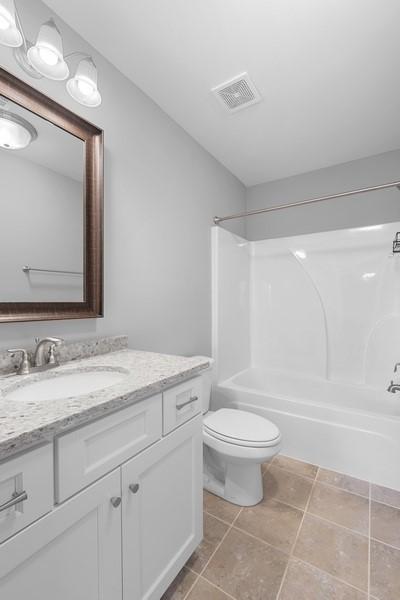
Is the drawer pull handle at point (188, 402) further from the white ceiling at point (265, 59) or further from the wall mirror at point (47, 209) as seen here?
the white ceiling at point (265, 59)

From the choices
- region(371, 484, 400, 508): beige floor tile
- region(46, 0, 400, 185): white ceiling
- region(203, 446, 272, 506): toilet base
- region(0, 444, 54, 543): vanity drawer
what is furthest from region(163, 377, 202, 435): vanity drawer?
region(46, 0, 400, 185): white ceiling

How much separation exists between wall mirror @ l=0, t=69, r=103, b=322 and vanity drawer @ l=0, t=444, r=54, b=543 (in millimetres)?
606

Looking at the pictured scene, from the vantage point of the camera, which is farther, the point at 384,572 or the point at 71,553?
the point at 384,572

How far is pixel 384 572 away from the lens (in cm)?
117

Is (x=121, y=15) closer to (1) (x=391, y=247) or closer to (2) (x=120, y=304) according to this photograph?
(2) (x=120, y=304)

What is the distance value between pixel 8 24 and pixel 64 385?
126 centimetres

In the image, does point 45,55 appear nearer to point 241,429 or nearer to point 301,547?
point 241,429

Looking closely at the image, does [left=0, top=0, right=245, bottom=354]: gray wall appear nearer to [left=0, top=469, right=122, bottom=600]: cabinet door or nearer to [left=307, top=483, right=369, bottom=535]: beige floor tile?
[left=0, top=469, right=122, bottom=600]: cabinet door

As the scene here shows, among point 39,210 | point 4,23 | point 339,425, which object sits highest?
point 4,23

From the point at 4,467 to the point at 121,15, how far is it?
5.71 ft

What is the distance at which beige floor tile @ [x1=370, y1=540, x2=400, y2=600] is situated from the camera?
1.09 m

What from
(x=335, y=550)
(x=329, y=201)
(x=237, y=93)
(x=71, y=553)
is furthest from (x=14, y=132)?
(x=329, y=201)

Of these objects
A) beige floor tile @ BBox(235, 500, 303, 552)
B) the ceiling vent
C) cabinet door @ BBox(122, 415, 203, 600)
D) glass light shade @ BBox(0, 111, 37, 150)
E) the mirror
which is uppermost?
the ceiling vent

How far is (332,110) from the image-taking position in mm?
1833
